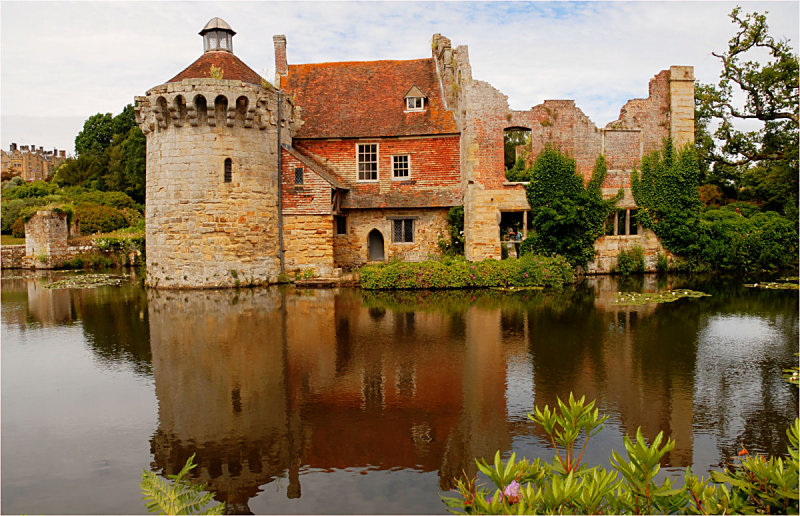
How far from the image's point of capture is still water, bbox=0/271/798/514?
7.13 m

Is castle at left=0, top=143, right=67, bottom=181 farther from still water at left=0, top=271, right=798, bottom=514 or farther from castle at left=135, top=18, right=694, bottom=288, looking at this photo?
still water at left=0, top=271, right=798, bottom=514

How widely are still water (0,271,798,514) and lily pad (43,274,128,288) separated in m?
6.53

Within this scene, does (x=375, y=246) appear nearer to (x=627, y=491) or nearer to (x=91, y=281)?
(x=91, y=281)

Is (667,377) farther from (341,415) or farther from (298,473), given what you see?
(298,473)

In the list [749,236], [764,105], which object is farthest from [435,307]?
[764,105]

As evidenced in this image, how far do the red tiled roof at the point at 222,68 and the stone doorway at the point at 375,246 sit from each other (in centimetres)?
820

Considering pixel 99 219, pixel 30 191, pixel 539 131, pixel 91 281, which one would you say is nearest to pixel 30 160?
pixel 30 191

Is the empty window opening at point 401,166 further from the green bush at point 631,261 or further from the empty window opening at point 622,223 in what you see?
the green bush at point 631,261

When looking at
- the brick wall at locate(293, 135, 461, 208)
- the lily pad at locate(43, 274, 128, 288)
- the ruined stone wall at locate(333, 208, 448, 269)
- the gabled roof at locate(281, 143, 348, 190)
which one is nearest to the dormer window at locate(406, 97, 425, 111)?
the brick wall at locate(293, 135, 461, 208)

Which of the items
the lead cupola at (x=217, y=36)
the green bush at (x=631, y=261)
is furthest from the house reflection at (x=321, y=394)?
the lead cupola at (x=217, y=36)

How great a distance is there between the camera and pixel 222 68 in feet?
77.5

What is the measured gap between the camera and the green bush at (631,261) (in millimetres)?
26531

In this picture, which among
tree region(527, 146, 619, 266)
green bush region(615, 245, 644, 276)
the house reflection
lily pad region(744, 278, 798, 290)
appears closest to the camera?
the house reflection

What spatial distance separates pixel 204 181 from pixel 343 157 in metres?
6.85
